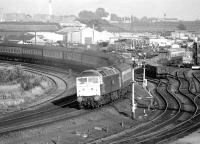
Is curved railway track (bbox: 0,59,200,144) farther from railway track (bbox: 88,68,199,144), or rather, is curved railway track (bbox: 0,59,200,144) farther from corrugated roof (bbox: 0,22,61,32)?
corrugated roof (bbox: 0,22,61,32)

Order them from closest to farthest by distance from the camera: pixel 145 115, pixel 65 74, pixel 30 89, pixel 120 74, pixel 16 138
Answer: pixel 16 138 < pixel 145 115 < pixel 120 74 < pixel 30 89 < pixel 65 74

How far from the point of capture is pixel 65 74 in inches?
2458

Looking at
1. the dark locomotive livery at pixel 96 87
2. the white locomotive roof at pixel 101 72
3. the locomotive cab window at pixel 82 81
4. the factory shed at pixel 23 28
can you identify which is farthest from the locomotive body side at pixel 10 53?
the locomotive cab window at pixel 82 81

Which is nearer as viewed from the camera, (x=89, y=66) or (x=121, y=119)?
(x=121, y=119)

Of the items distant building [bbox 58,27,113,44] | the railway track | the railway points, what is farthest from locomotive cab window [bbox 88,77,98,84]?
distant building [bbox 58,27,113,44]

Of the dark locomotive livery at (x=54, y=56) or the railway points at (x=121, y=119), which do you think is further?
the dark locomotive livery at (x=54, y=56)

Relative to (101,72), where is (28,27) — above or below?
above

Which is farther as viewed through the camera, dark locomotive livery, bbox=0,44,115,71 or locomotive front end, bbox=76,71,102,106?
dark locomotive livery, bbox=0,44,115,71

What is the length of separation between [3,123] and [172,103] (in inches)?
665

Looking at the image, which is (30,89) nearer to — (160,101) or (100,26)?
(160,101)

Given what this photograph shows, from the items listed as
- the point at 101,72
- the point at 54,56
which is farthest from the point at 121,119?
the point at 54,56

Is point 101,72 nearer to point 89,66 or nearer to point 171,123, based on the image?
point 171,123

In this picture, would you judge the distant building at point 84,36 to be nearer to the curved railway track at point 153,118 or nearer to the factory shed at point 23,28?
the factory shed at point 23,28

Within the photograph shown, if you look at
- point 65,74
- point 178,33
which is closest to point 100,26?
point 178,33
